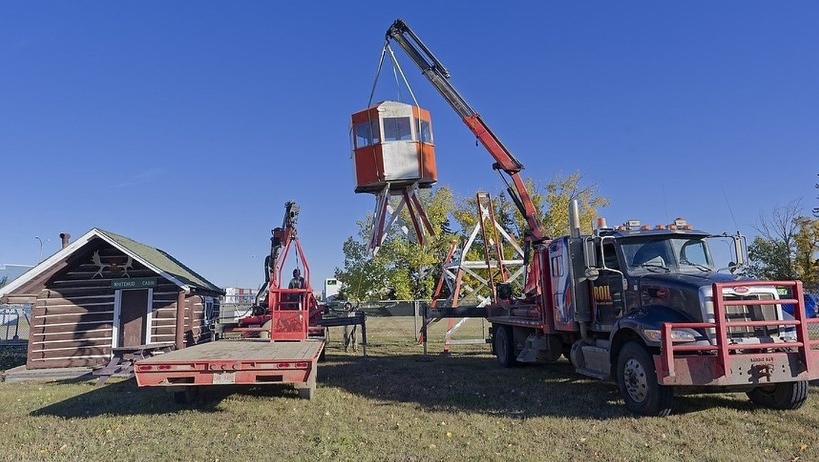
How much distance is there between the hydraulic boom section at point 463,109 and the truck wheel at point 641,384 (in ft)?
24.1

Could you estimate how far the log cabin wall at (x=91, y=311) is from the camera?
14.8 m

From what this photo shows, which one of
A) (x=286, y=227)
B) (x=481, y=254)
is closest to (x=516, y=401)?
(x=286, y=227)

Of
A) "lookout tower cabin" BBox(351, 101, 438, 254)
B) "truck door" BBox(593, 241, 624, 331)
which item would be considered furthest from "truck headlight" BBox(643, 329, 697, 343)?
"lookout tower cabin" BBox(351, 101, 438, 254)

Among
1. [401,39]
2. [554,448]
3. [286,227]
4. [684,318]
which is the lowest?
[554,448]

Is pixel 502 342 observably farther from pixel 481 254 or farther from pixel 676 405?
pixel 481 254

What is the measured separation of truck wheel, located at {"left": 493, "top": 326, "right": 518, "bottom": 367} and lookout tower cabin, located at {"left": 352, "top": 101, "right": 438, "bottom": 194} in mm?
4881

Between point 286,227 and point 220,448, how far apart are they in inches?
378

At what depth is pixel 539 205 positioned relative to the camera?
131 ft

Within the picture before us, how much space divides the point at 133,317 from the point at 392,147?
8.81 m

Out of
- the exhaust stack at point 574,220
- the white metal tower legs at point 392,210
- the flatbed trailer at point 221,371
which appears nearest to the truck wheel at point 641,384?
the exhaust stack at point 574,220

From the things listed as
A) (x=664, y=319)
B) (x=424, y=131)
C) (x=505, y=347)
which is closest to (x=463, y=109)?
(x=424, y=131)

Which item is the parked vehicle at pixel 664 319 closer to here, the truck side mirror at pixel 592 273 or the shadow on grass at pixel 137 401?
the truck side mirror at pixel 592 273

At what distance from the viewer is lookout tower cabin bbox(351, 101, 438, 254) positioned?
49.9 ft

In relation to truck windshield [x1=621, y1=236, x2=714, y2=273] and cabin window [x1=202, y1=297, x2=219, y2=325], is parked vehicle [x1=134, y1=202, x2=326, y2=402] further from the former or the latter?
cabin window [x1=202, y1=297, x2=219, y2=325]
